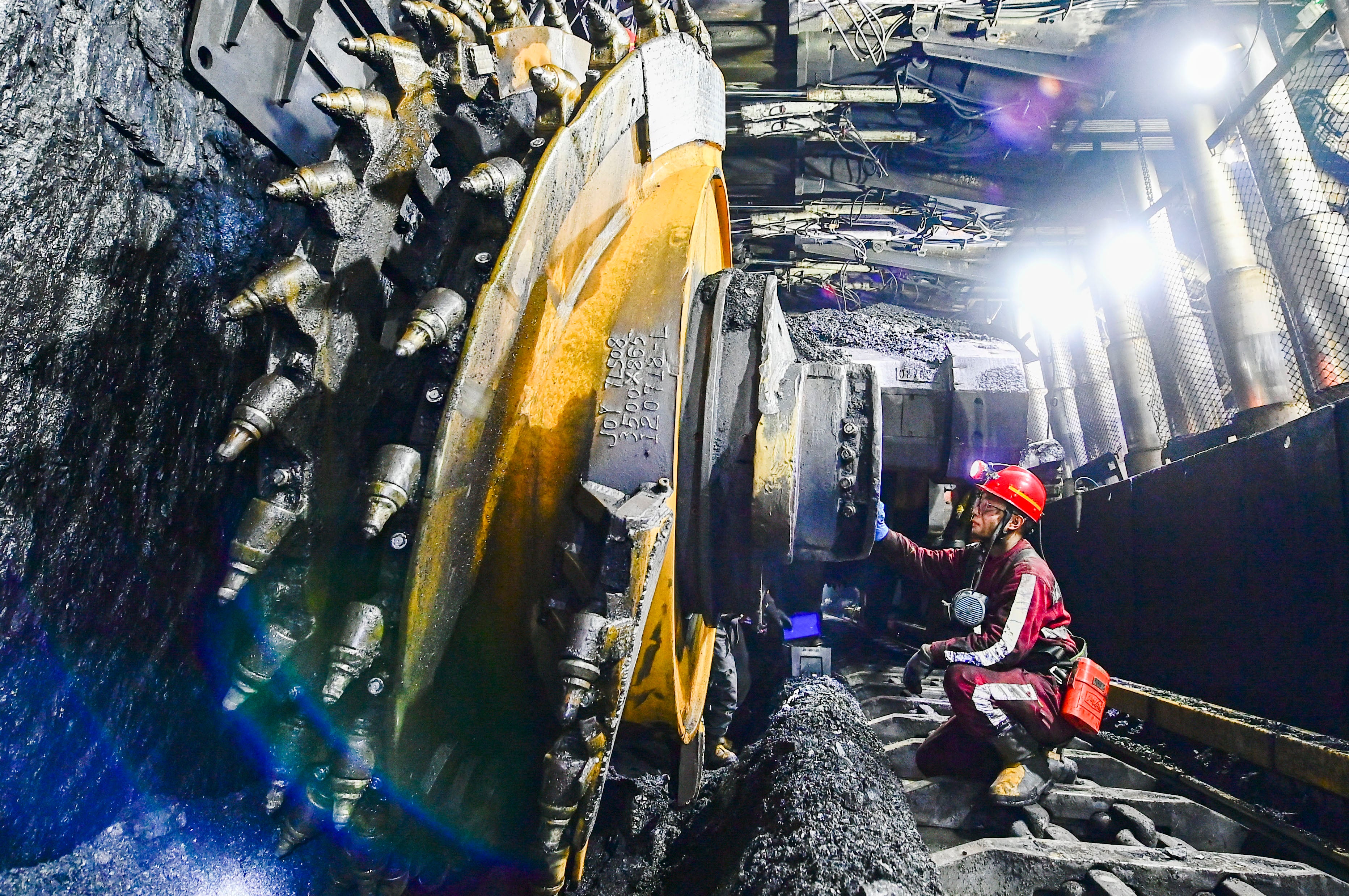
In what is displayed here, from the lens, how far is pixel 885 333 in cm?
512

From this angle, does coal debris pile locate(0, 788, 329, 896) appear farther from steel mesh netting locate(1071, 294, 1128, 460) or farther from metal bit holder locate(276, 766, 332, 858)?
steel mesh netting locate(1071, 294, 1128, 460)

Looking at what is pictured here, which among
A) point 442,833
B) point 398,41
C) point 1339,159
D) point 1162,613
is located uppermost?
point 1339,159

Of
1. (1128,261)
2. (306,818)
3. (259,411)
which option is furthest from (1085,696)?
(1128,261)

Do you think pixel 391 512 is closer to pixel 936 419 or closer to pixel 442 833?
pixel 442 833

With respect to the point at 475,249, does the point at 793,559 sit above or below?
below

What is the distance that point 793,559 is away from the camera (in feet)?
5.64

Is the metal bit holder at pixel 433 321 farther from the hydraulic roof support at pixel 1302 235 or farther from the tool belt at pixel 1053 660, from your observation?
the hydraulic roof support at pixel 1302 235

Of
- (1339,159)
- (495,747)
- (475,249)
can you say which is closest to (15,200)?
(475,249)

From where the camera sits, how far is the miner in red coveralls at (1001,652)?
2.99m

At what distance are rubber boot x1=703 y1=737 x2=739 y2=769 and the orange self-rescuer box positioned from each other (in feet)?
4.92

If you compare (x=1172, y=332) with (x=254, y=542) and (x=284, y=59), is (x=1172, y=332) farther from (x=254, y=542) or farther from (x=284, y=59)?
(x=254, y=542)

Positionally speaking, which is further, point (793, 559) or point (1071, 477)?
point (1071, 477)

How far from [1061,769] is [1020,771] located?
44cm

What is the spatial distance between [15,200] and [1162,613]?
4817 mm
